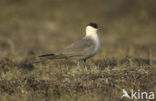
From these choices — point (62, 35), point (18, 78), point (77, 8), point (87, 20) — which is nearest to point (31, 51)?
point (62, 35)

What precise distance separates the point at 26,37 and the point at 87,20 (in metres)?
5.40

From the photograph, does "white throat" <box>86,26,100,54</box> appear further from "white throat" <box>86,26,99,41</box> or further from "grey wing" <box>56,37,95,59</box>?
"grey wing" <box>56,37,95,59</box>

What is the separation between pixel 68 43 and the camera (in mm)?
15164

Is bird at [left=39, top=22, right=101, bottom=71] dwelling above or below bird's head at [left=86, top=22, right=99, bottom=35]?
below

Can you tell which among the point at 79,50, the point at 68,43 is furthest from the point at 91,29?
the point at 68,43

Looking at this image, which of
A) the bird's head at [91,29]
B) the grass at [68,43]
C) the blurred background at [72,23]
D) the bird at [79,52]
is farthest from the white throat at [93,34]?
the blurred background at [72,23]

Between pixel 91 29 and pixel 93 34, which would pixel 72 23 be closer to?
pixel 91 29

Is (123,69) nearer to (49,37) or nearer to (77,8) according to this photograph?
(49,37)

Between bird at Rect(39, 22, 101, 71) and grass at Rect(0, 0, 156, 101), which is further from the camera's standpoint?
bird at Rect(39, 22, 101, 71)

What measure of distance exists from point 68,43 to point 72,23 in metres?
5.15

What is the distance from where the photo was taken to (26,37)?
52.8ft

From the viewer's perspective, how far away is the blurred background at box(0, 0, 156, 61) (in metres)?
14.7

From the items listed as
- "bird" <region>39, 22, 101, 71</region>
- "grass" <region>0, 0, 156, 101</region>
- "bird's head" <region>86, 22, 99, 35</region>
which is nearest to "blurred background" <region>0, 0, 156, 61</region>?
"grass" <region>0, 0, 156, 101</region>

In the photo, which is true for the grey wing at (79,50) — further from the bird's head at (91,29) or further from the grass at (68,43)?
the bird's head at (91,29)
